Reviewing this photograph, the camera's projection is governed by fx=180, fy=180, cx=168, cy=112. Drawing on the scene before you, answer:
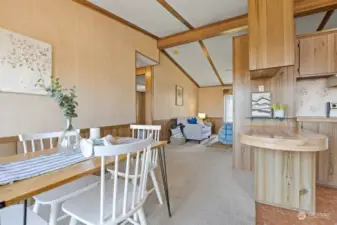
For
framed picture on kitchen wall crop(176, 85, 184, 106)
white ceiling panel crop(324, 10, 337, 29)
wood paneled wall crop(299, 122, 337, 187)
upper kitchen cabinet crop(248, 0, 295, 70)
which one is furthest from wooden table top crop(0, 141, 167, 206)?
framed picture on kitchen wall crop(176, 85, 184, 106)

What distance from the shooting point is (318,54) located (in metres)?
2.58

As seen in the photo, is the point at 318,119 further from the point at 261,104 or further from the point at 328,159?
the point at 261,104

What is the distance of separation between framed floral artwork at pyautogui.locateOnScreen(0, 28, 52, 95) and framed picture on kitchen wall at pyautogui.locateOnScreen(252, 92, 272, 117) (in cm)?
315

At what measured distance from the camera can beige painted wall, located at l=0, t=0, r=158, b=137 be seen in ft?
6.91

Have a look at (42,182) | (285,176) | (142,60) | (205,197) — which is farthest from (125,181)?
(142,60)

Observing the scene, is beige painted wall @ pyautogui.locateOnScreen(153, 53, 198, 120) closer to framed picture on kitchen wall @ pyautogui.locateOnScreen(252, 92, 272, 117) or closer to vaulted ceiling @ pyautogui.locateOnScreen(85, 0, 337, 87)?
vaulted ceiling @ pyautogui.locateOnScreen(85, 0, 337, 87)

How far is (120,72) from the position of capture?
3568mm

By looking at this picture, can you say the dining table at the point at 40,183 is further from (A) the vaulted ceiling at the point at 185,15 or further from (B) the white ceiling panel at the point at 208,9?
(B) the white ceiling panel at the point at 208,9

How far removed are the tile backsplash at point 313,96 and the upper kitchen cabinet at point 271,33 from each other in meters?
1.14

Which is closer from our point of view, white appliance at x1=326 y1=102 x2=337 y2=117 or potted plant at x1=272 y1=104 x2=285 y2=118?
white appliance at x1=326 y1=102 x2=337 y2=117

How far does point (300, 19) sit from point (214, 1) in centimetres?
183

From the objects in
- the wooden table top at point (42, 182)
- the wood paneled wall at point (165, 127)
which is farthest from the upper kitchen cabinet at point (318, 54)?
the wood paneled wall at point (165, 127)

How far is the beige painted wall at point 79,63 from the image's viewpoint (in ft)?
6.91

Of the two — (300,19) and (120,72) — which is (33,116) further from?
(300,19)
